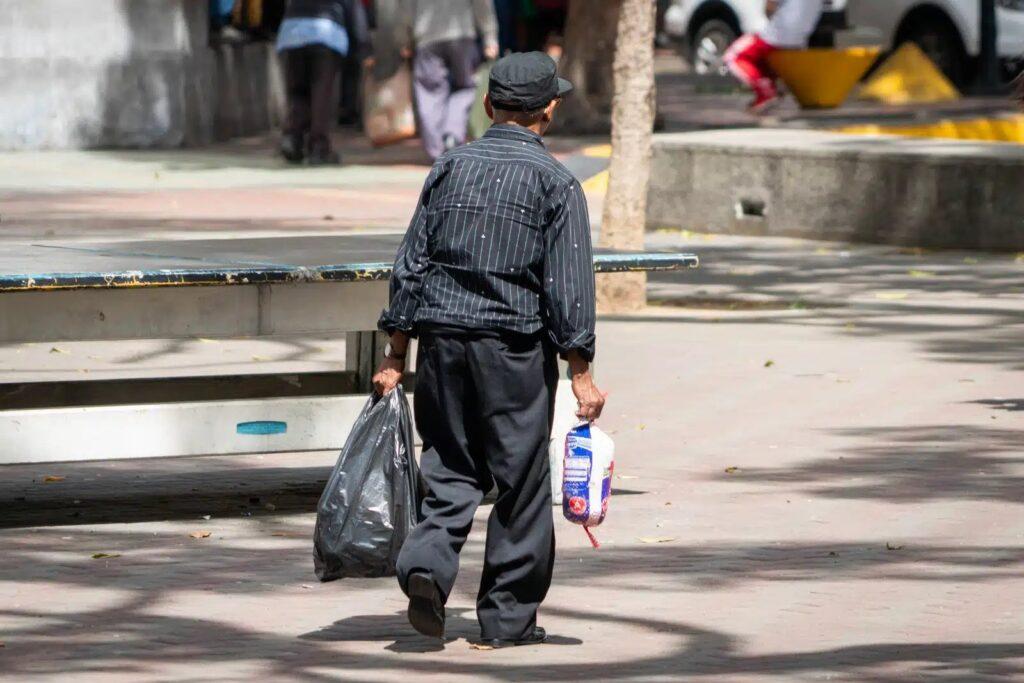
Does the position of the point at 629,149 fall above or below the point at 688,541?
above

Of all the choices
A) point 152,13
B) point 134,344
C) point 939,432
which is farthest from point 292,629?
point 152,13

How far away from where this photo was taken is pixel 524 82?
596cm

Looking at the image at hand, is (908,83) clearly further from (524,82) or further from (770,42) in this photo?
(524,82)

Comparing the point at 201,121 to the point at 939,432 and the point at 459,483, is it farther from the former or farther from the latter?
the point at 459,483

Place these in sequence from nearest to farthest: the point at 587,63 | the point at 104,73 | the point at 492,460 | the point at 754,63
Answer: the point at 492,460
the point at 104,73
the point at 587,63
the point at 754,63

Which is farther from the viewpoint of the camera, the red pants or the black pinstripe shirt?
the red pants

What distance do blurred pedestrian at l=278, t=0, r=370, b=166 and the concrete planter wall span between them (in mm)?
1800

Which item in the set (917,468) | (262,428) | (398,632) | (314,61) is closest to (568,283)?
(398,632)

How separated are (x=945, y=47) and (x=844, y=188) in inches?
575

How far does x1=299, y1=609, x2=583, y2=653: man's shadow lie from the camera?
6.05m

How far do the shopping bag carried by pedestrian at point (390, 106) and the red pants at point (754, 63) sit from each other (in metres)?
4.36

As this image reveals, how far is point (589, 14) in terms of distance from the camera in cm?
2344

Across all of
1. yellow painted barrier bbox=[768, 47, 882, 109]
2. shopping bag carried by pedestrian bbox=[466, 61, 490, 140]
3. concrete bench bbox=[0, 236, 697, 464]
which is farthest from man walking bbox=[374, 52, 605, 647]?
yellow painted barrier bbox=[768, 47, 882, 109]

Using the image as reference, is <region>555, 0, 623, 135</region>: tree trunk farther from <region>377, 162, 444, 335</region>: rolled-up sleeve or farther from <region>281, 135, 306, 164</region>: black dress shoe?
<region>377, 162, 444, 335</region>: rolled-up sleeve
